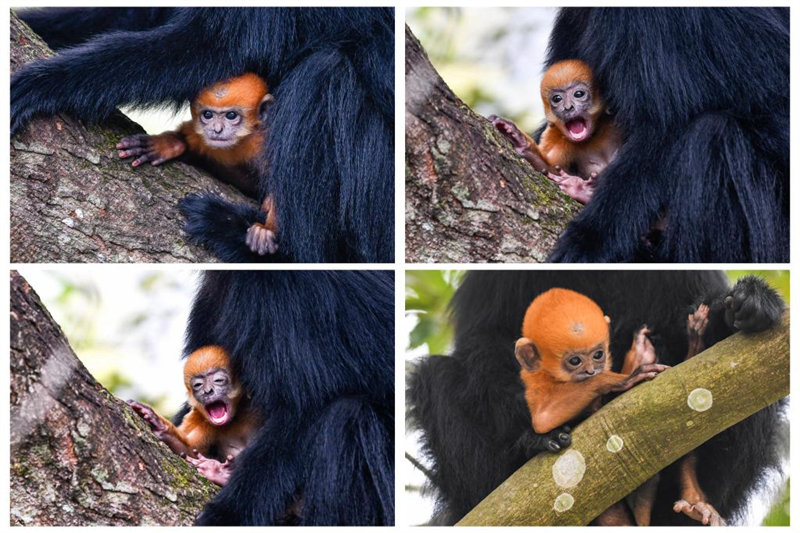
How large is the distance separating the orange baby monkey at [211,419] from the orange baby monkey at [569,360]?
65cm

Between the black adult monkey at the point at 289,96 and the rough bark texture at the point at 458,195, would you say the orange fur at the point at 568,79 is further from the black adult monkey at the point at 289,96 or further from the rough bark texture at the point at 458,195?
the black adult monkey at the point at 289,96

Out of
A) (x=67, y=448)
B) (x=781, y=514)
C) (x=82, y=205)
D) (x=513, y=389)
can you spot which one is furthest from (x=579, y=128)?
(x=67, y=448)

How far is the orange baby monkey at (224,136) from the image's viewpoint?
237cm

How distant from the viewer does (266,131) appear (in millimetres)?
2414

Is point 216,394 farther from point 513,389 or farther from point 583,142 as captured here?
point 583,142

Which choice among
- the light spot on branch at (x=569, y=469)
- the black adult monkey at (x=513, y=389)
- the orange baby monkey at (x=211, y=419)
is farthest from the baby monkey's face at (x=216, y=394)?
the light spot on branch at (x=569, y=469)

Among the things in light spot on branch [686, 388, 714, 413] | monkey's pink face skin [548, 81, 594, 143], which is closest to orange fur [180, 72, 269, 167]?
monkey's pink face skin [548, 81, 594, 143]

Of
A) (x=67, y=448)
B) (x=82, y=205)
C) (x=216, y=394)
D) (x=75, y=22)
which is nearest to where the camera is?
(x=67, y=448)

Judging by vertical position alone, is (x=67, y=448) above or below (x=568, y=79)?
below

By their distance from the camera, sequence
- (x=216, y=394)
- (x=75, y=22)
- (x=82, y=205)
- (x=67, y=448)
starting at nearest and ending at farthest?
(x=67, y=448)
(x=82, y=205)
(x=216, y=394)
(x=75, y=22)

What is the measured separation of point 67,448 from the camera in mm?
2164

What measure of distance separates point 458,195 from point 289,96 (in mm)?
441

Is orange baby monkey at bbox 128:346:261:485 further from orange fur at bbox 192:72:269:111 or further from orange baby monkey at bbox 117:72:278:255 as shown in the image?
orange fur at bbox 192:72:269:111

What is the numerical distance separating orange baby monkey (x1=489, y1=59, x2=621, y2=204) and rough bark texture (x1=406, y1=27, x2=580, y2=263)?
3.3 inches
